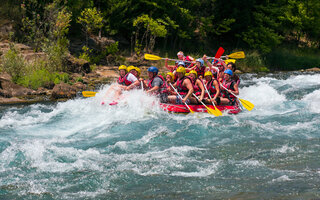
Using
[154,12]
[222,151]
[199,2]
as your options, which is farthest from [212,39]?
[222,151]

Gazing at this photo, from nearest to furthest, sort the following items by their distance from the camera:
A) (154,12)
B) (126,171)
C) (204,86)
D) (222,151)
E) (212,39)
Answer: (126,171) < (222,151) < (204,86) < (154,12) < (212,39)

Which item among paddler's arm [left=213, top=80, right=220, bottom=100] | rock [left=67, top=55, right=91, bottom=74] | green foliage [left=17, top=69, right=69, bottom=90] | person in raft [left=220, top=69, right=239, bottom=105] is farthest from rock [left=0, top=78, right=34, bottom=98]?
person in raft [left=220, top=69, right=239, bottom=105]

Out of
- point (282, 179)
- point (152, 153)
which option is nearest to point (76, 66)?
point (152, 153)

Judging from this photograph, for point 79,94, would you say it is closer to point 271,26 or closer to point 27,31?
point 27,31

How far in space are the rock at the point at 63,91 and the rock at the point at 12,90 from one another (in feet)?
3.41

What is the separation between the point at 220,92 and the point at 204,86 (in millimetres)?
646

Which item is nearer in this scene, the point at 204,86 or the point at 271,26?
the point at 204,86

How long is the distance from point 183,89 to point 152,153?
4098 millimetres

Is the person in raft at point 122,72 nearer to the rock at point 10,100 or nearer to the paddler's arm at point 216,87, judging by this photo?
the paddler's arm at point 216,87

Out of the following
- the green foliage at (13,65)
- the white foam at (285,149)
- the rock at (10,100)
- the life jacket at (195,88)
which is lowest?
the rock at (10,100)

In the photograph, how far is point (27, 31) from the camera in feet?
68.3

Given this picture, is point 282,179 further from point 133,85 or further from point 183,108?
point 133,85

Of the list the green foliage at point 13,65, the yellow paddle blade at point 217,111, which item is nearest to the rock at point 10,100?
the green foliage at point 13,65

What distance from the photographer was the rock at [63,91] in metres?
13.8
